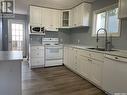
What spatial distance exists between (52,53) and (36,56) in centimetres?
66

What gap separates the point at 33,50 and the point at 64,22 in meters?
1.84

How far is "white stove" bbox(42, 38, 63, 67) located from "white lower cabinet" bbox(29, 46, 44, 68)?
20 centimetres

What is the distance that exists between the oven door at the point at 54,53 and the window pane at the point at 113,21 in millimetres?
2254

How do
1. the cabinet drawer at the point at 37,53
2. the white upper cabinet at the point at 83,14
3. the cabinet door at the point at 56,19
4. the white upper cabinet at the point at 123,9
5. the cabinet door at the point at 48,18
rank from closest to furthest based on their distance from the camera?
1. the white upper cabinet at the point at 123,9
2. the white upper cabinet at the point at 83,14
3. the cabinet drawer at the point at 37,53
4. the cabinet door at the point at 48,18
5. the cabinet door at the point at 56,19

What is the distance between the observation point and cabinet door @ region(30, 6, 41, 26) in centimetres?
445

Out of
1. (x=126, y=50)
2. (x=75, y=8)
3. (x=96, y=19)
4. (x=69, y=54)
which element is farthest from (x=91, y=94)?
(x=75, y=8)

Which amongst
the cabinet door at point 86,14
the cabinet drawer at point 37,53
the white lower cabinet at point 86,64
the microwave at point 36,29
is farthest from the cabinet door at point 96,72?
the microwave at point 36,29

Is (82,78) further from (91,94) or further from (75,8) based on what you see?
(75,8)

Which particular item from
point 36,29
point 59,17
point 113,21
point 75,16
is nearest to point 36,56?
point 36,29

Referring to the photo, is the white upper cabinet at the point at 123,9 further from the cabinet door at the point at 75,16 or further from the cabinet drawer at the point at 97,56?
the cabinet door at the point at 75,16

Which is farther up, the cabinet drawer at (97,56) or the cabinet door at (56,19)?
the cabinet door at (56,19)

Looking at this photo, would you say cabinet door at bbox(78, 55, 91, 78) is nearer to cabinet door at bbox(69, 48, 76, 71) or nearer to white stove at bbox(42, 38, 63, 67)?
cabinet door at bbox(69, 48, 76, 71)

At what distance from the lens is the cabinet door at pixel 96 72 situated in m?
2.63

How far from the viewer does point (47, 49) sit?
15.2 ft
